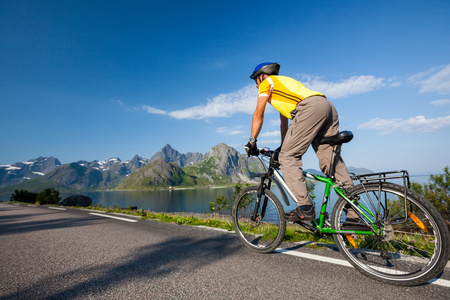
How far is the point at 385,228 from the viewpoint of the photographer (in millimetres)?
2531

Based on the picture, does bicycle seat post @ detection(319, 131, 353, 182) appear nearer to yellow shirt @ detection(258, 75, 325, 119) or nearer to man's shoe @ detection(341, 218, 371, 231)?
man's shoe @ detection(341, 218, 371, 231)

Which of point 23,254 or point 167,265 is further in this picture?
point 23,254

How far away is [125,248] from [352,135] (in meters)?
4.02

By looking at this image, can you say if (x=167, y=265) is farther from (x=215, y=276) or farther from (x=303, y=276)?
(x=303, y=276)

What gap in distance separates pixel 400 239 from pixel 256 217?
2155 millimetres

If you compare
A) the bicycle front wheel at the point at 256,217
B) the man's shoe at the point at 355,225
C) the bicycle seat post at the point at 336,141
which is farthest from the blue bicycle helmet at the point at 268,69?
the man's shoe at the point at 355,225

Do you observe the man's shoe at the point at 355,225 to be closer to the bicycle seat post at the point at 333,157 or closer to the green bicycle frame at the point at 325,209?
the green bicycle frame at the point at 325,209

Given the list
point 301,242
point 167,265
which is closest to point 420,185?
point 301,242

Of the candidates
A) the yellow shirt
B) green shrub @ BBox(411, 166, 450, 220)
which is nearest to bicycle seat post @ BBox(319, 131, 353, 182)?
the yellow shirt

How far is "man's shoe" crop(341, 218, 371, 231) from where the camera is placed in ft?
8.69

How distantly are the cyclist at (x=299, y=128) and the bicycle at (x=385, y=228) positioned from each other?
18cm

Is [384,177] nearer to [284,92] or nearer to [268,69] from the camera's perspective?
[284,92]

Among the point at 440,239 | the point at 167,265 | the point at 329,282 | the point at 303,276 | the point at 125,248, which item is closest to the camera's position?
the point at 440,239

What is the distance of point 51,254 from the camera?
11.1 ft
